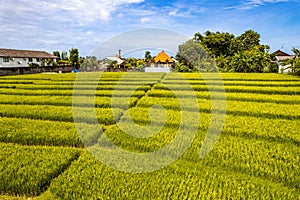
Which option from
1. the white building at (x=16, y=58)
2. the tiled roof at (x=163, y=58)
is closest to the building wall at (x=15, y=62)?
the white building at (x=16, y=58)

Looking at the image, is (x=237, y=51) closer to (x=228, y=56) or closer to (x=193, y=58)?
(x=228, y=56)

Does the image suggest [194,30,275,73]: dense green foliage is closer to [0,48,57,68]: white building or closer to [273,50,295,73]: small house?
[273,50,295,73]: small house

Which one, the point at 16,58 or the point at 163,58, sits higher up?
the point at 163,58

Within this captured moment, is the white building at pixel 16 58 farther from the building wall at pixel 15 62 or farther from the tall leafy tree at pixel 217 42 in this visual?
the tall leafy tree at pixel 217 42

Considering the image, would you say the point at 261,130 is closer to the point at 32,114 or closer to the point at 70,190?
the point at 70,190

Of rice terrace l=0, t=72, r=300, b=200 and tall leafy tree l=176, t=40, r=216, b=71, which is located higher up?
tall leafy tree l=176, t=40, r=216, b=71

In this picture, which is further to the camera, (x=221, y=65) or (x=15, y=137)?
(x=221, y=65)

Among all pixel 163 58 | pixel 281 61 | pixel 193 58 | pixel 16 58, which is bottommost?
pixel 281 61

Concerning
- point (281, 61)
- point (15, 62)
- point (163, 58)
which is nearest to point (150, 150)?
point (281, 61)

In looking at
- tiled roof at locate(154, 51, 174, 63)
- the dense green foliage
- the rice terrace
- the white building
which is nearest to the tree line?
the dense green foliage

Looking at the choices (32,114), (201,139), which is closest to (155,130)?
(201,139)

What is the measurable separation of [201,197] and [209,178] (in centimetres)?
71

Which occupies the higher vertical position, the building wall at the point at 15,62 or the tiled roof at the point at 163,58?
the tiled roof at the point at 163,58

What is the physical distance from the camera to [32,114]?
9.35 metres
